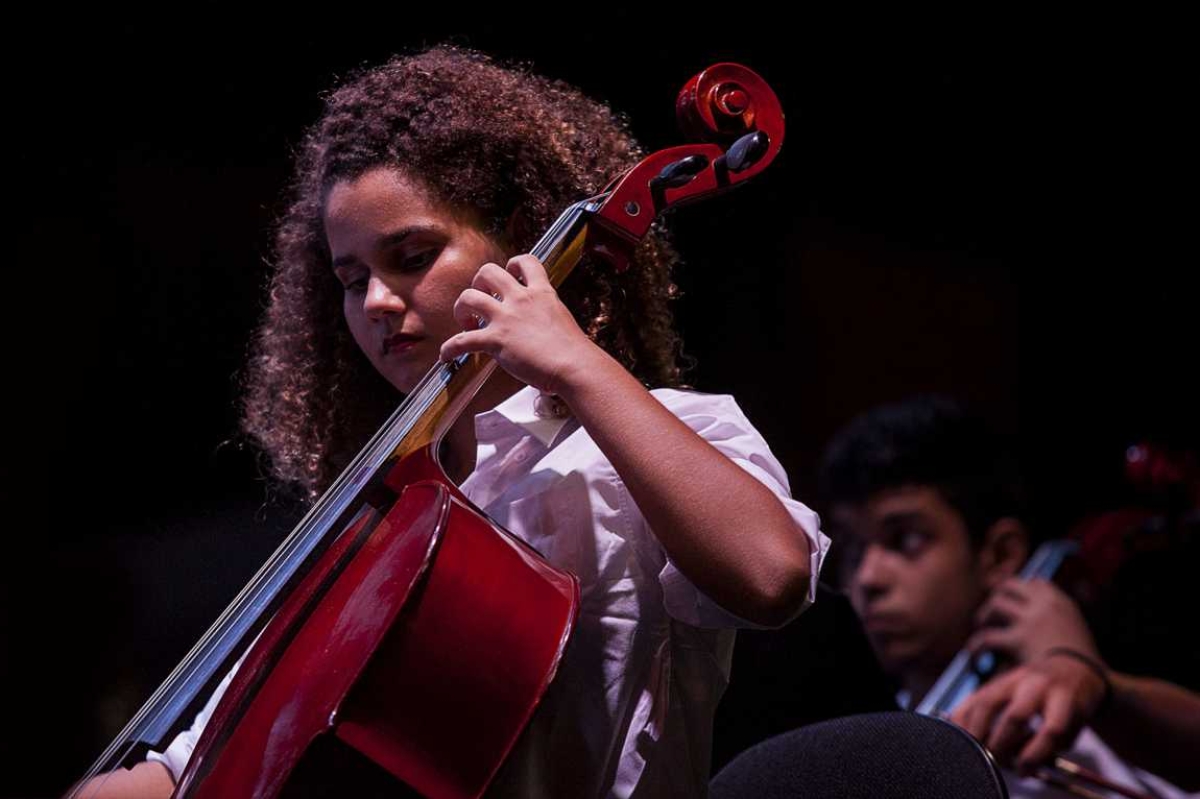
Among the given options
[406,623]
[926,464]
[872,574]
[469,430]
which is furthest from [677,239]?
[406,623]

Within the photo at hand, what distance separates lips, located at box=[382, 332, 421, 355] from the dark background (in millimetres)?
428

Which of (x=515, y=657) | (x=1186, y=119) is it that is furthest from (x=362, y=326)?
(x=1186, y=119)

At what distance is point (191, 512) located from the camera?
1.87m

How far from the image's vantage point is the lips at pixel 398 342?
98 cm

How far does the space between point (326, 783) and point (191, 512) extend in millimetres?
1233

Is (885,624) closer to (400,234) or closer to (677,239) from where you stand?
(677,239)

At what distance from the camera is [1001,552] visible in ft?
6.45

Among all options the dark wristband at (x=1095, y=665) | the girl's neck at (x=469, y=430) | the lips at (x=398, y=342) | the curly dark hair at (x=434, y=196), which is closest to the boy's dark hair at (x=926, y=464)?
the dark wristband at (x=1095, y=665)

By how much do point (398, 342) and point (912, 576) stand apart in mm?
1123

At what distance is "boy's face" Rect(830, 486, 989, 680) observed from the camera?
6.06ft

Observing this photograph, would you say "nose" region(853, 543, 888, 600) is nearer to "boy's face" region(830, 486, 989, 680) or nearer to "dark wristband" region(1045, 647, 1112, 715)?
"boy's face" region(830, 486, 989, 680)

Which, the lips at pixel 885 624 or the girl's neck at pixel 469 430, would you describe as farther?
the lips at pixel 885 624

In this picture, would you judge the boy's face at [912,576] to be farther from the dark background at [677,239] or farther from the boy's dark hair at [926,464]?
the dark background at [677,239]

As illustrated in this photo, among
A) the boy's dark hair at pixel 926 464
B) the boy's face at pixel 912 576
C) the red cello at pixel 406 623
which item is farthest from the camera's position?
the boy's dark hair at pixel 926 464
